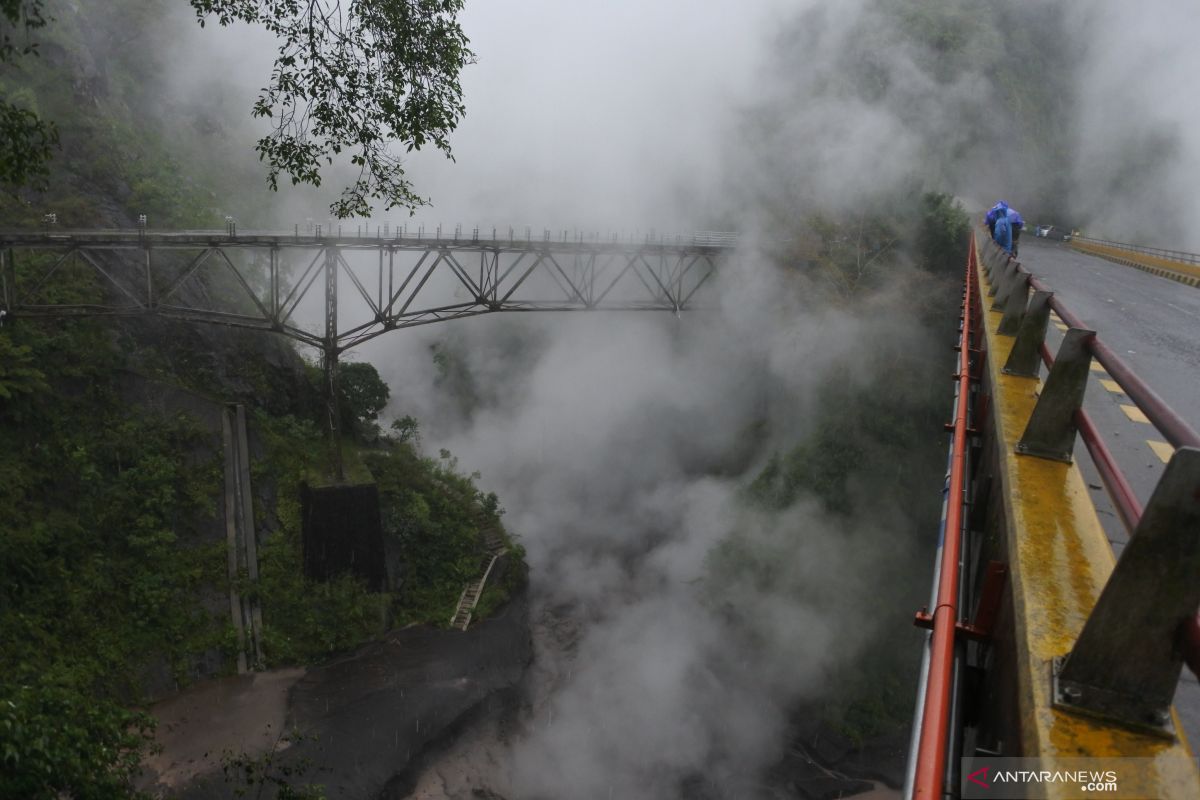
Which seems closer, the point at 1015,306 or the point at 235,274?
the point at 1015,306

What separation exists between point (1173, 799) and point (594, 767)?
1678 centimetres

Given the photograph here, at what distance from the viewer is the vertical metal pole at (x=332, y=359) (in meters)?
16.9

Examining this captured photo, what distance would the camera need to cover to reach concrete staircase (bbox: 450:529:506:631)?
18.8 m

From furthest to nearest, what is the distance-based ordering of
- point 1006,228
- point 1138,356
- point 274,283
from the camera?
point 274,283 → point 1006,228 → point 1138,356

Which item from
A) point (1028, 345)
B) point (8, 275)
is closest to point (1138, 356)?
point (1028, 345)

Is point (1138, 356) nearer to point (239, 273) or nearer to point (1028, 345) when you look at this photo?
point (1028, 345)

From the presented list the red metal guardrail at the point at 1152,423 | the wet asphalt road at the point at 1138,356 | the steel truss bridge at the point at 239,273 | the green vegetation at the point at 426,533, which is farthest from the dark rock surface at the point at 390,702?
the red metal guardrail at the point at 1152,423

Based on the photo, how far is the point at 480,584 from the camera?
1981cm

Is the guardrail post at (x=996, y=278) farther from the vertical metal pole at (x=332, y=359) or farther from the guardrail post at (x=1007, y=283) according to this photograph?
the vertical metal pole at (x=332, y=359)

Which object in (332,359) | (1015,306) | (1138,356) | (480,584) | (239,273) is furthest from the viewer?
(480,584)

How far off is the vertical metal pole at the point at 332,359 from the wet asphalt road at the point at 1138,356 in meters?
13.3

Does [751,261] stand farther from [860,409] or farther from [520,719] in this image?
[520,719]

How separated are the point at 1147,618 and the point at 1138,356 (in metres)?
5.80

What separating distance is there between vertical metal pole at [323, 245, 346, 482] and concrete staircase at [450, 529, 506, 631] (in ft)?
13.6
